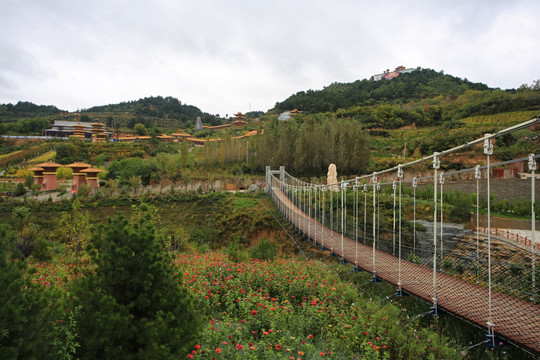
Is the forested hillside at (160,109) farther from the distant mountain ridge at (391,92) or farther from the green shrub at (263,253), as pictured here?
the green shrub at (263,253)

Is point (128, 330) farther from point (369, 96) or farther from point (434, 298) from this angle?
point (369, 96)

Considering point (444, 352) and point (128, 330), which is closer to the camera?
point (128, 330)

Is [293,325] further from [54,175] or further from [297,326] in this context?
[54,175]

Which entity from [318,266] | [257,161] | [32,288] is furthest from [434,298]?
[257,161]

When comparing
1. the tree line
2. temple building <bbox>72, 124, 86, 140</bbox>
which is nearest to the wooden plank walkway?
the tree line

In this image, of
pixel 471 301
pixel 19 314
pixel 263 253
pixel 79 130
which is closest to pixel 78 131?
pixel 79 130

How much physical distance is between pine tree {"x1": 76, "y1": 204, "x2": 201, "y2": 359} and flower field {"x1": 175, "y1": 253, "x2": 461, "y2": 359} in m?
0.24

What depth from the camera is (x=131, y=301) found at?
2066 mm

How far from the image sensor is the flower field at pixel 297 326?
275cm

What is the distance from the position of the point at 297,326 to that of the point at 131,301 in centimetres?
186

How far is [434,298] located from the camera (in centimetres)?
293

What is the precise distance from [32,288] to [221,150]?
23.2 metres

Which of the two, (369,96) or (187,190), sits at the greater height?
(369,96)

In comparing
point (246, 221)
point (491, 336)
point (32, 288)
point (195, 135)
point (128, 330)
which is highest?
point (195, 135)
